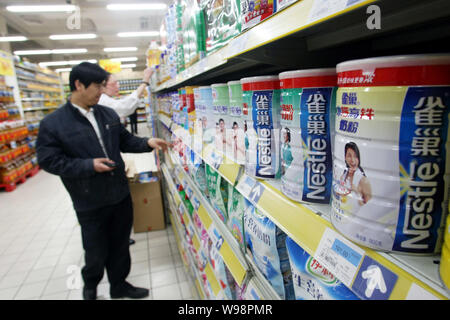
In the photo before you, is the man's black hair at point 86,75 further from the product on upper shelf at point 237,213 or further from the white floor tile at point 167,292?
the white floor tile at point 167,292

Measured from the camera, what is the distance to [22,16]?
29.7 ft

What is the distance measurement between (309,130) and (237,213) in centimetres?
55

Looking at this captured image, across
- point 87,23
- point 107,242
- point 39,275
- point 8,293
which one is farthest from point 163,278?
point 87,23

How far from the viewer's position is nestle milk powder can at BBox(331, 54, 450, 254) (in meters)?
0.37

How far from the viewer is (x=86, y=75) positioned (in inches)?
73.8

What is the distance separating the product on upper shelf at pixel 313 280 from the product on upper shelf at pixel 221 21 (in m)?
0.64

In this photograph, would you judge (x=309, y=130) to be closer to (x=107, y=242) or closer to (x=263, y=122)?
(x=263, y=122)

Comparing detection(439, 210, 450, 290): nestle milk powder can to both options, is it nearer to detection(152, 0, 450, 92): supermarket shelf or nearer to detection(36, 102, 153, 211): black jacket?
detection(152, 0, 450, 92): supermarket shelf

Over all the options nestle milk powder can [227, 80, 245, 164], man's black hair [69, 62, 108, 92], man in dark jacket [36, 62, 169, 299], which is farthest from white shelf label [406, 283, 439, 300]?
man's black hair [69, 62, 108, 92]

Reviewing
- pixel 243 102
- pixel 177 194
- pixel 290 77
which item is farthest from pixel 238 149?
pixel 177 194

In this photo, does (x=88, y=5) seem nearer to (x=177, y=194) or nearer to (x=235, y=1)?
(x=177, y=194)

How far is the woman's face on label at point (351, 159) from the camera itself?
44 cm

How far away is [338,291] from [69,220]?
14.0ft

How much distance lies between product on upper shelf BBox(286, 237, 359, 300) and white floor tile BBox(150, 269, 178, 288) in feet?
6.94
